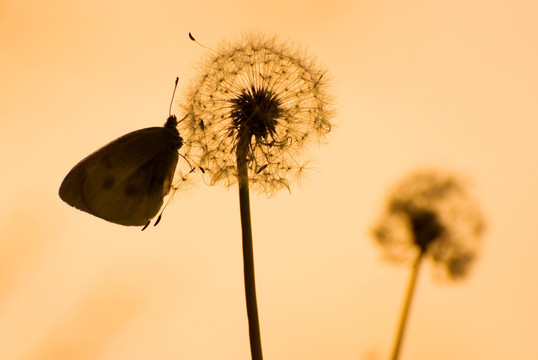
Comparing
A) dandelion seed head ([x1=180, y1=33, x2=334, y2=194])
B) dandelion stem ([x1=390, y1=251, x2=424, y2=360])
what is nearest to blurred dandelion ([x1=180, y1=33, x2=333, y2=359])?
dandelion seed head ([x1=180, y1=33, x2=334, y2=194])

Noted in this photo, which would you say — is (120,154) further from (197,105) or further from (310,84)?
(310,84)

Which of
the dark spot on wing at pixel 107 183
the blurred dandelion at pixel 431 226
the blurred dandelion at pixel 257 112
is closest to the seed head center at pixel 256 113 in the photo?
the blurred dandelion at pixel 257 112

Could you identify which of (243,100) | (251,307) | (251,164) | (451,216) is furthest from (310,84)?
(451,216)

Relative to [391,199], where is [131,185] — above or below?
below

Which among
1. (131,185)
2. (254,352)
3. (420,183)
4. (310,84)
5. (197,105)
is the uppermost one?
(420,183)

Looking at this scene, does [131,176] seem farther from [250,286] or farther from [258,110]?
[250,286]

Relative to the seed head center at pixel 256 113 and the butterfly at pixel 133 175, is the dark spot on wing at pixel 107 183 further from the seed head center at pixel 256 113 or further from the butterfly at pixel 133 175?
the seed head center at pixel 256 113

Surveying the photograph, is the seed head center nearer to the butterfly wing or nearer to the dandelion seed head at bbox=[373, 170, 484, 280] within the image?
the butterfly wing
